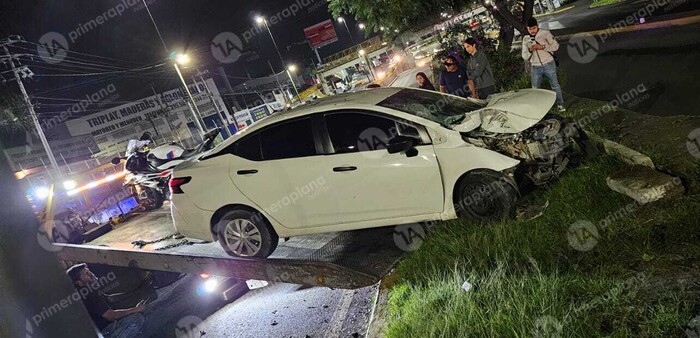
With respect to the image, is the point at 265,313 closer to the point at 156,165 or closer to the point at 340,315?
the point at 340,315

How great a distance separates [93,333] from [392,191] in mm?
3007

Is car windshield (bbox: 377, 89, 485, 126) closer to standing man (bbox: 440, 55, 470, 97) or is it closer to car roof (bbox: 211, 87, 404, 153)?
car roof (bbox: 211, 87, 404, 153)

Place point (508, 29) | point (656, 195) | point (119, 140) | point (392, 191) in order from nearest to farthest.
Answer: point (656, 195) → point (392, 191) → point (508, 29) → point (119, 140)

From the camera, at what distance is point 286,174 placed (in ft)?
14.8

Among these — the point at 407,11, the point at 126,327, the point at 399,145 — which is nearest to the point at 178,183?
the point at 126,327

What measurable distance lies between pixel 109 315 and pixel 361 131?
4717 millimetres

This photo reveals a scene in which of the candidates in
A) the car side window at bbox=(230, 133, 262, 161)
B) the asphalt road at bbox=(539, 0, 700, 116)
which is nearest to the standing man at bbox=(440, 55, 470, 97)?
the asphalt road at bbox=(539, 0, 700, 116)

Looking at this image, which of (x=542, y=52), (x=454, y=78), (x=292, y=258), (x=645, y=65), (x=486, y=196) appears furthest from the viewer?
(x=645, y=65)

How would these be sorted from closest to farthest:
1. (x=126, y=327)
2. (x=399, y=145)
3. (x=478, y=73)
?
(x=399, y=145)
(x=126, y=327)
(x=478, y=73)

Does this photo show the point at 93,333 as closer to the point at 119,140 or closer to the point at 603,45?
the point at 603,45

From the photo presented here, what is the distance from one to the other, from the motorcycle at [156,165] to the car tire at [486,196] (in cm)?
608

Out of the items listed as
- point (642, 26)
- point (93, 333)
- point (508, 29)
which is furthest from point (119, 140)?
point (93, 333)

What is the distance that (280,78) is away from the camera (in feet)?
174

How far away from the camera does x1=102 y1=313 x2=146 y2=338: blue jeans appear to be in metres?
6.03
